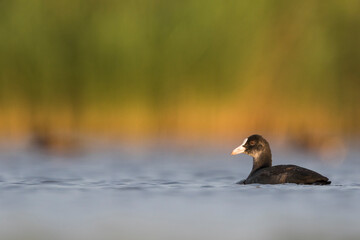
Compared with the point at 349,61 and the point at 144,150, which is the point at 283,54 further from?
the point at 144,150

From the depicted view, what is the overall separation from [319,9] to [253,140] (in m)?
6.35

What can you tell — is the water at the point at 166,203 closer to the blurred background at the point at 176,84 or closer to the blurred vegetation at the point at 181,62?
the blurred background at the point at 176,84

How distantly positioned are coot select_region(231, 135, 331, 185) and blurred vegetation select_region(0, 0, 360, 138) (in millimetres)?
5393

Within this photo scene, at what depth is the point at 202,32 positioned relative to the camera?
62.0 feet

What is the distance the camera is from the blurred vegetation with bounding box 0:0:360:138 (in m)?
18.8

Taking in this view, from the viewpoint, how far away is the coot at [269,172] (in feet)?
40.2

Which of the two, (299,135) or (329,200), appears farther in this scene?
(299,135)

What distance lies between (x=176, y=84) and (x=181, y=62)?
1.85ft

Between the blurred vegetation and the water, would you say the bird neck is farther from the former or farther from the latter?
the blurred vegetation

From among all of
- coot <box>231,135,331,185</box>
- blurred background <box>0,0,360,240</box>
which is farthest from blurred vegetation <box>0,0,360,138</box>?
coot <box>231,135,331,185</box>

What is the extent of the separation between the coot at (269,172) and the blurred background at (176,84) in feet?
6.01

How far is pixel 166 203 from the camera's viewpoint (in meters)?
10.7

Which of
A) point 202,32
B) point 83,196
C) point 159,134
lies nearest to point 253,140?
point 83,196

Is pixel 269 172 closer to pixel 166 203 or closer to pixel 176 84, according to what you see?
pixel 166 203
